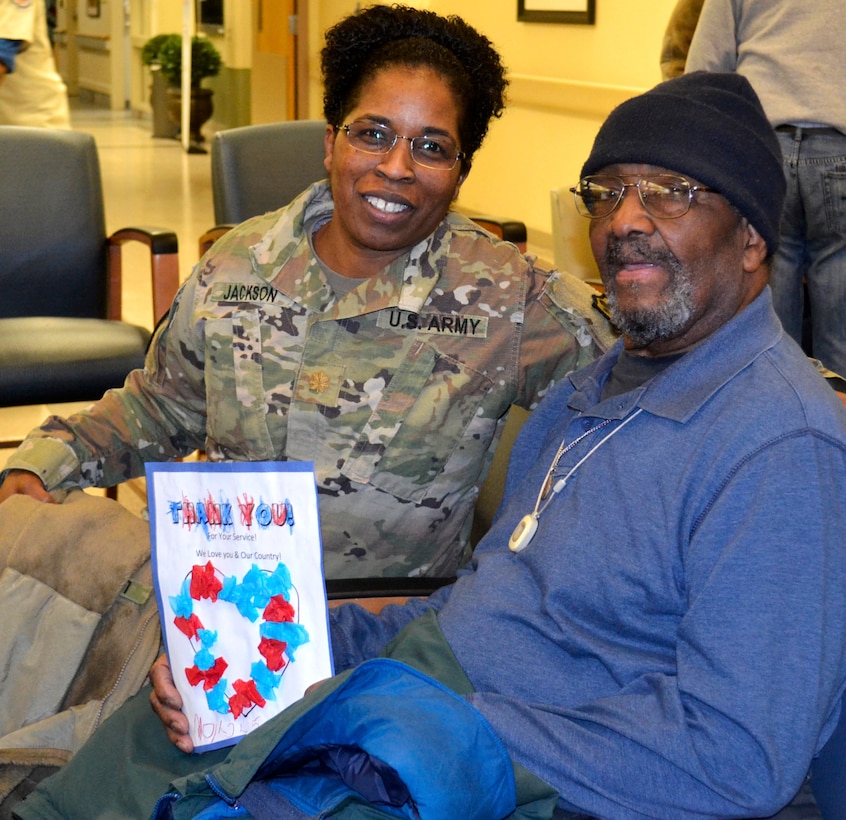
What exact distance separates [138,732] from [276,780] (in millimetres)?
318

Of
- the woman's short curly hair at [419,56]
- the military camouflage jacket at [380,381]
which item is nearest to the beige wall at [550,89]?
the woman's short curly hair at [419,56]

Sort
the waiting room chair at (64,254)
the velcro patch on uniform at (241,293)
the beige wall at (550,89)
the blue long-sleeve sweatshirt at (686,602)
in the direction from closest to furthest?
1. the blue long-sleeve sweatshirt at (686,602)
2. the velcro patch on uniform at (241,293)
3. the waiting room chair at (64,254)
4. the beige wall at (550,89)

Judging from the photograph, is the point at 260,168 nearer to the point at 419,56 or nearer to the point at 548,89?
the point at 419,56

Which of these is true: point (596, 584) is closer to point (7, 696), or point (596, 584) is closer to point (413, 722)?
point (413, 722)

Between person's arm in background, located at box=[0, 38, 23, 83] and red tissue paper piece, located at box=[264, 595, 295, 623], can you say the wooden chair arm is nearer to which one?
person's arm in background, located at box=[0, 38, 23, 83]

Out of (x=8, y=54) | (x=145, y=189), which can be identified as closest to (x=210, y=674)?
(x=8, y=54)

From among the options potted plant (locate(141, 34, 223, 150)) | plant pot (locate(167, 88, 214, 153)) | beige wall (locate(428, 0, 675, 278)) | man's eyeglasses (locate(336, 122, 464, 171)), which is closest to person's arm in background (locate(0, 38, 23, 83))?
man's eyeglasses (locate(336, 122, 464, 171))

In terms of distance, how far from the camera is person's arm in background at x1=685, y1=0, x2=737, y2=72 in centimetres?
302

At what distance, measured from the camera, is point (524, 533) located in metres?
1.43

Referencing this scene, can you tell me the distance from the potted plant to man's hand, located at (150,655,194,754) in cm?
1176

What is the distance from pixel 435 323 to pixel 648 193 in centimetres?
53

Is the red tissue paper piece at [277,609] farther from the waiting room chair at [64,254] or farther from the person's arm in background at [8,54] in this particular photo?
the person's arm in background at [8,54]

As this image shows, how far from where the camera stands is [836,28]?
2861 mm

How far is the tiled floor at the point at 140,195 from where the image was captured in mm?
5570
